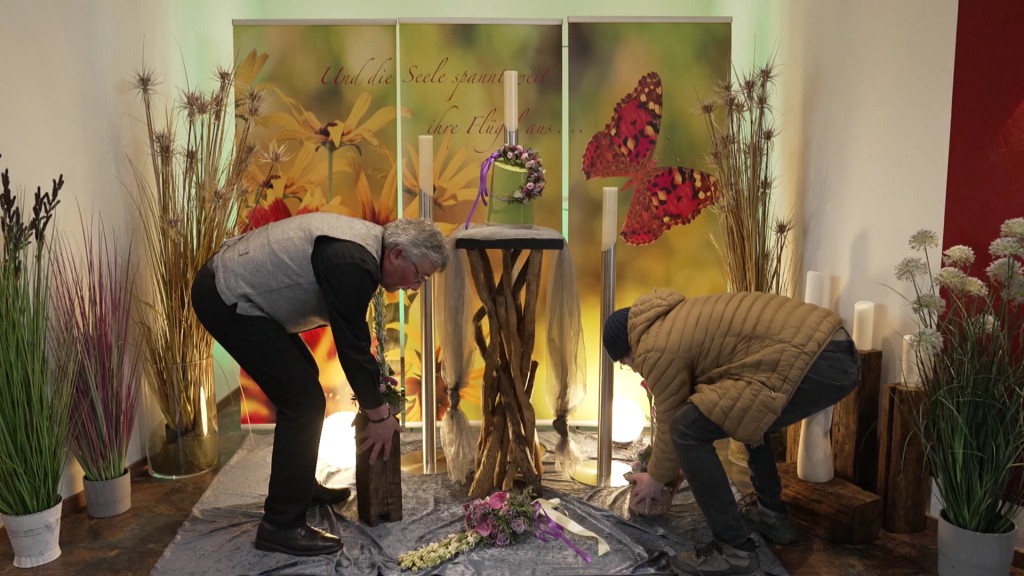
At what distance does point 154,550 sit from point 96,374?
707mm

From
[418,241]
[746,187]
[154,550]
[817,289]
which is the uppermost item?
[746,187]

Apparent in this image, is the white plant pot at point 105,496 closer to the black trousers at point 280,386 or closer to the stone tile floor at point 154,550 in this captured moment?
the stone tile floor at point 154,550

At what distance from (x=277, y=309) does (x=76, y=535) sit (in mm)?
1197

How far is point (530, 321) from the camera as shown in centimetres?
337

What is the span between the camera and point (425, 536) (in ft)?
10.00

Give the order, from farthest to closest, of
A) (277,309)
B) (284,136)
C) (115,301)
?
(284,136) → (115,301) → (277,309)

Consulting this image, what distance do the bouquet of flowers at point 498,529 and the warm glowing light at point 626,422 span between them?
2.98 feet

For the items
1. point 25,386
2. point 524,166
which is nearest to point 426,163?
point 524,166

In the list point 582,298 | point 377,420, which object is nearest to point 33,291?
point 377,420

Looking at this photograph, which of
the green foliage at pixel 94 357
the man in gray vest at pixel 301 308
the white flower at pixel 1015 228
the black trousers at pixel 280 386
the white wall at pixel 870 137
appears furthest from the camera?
the green foliage at pixel 94 357

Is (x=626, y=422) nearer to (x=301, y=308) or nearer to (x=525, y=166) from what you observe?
(x=525, y=166)

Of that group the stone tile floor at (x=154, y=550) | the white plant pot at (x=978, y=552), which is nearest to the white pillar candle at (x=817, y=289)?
the stone tile floor at (x=154, y=550)

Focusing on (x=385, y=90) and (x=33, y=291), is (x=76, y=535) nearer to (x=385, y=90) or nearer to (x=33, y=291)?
(x=33, y=291)

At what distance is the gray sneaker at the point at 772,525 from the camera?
9.81 ft
